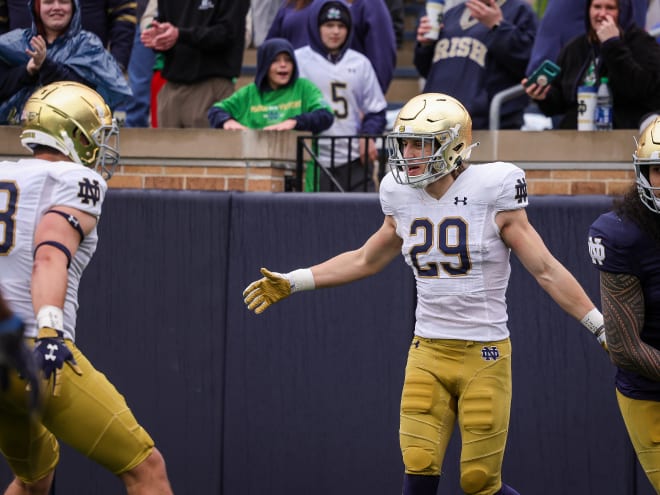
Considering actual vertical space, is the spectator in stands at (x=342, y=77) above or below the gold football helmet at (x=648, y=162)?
above

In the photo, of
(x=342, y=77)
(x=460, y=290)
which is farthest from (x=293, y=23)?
(x=460, y=290)

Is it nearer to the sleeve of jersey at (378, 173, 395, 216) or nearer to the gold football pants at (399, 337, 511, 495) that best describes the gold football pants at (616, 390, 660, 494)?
the gold football pants at (399, 337, 511, 495)

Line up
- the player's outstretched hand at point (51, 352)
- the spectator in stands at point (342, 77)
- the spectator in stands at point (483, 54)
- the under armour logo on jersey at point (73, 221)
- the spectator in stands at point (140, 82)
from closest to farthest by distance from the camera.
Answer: the player's outstretched hand at point (51, 352) → the under armour logo on jersey at point (73, 221) → the spectator in stands at point (483, 54) → the spectator in stands at point (342, 77) → the spectator in stands at point (140, 82)

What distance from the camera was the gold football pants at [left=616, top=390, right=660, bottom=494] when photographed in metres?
4.60

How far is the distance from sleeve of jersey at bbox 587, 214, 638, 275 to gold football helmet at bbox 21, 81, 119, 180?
6.87 ft

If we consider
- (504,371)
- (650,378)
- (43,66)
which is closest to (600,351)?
(504,371)

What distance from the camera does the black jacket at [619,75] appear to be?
695 centimetres

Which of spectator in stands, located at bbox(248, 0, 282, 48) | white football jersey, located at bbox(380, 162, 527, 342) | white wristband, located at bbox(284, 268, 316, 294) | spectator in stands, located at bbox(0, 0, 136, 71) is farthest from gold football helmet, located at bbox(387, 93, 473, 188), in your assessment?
spectator in stands, located at bbox(248, 0, 282, 48)

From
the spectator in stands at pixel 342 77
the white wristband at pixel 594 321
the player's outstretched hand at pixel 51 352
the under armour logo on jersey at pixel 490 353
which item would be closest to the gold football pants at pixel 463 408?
the under armour logo on jersey at pixel 490 353

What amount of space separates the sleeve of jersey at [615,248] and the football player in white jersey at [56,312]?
1858mm

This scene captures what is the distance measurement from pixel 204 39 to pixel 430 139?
3.11 m

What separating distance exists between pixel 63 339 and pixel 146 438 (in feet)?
1.85

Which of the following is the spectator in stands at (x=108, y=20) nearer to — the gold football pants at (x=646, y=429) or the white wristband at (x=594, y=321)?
the white wristband at (x=594, y=321)

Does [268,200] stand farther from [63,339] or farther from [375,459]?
[63,339]
